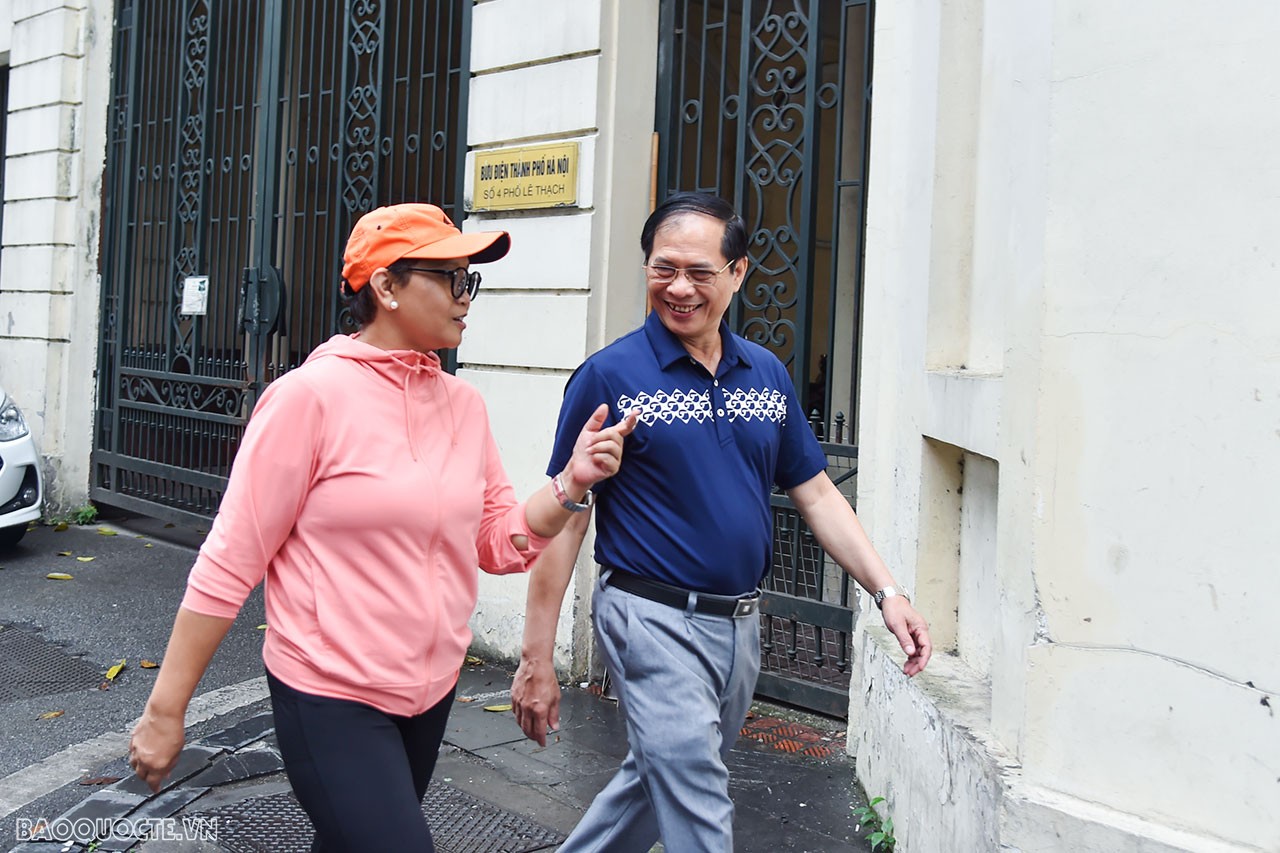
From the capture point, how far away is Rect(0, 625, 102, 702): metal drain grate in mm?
5805

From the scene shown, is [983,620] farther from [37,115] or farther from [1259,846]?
[37,115]

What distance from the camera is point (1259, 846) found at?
2637 mm

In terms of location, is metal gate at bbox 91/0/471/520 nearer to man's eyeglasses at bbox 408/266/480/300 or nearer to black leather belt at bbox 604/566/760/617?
man's eyeglasses at bbox 408/266/480/300

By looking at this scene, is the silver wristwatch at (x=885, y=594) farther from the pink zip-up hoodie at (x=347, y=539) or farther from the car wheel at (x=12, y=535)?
the car wheel at (x=12, y=535)

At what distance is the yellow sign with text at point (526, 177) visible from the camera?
19.9ft

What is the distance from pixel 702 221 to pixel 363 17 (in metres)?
5.53

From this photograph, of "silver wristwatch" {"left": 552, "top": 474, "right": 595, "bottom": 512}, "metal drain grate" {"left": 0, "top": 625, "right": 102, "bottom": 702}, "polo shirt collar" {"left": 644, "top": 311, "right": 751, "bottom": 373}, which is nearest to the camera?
"silver wristwatch" {"left": 552, "top": 474, "right": 595, "bottom": 512}

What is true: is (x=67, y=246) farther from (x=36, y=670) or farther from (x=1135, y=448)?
(x=1135, y=448)

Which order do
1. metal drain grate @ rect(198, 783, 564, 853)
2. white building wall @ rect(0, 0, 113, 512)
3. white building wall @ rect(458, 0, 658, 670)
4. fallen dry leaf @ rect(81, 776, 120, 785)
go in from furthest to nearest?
white building wall @ rect(0, 0, 113, 512) → white building wall @ rect(458, 0, 658, 670) → fallen dry leaf @ rect(81, 776, 120, 785) → metal drain grate @ rect(198, 783, 564, 853)

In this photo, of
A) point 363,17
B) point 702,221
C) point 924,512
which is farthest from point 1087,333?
point 363,17

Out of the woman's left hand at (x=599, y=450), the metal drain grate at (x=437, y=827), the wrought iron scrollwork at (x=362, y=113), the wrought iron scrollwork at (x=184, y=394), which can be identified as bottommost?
the metal drain grate at (x=437, y=827)

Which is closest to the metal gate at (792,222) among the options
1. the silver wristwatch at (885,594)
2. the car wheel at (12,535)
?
the silver wristwatch at (885,594)

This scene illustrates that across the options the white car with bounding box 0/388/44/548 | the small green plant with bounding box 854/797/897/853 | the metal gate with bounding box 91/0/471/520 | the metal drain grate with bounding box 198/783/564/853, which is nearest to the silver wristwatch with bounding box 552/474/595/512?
the metal drain grate with bounding box 198/783/564/853

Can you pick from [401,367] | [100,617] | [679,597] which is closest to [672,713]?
[679,597]
